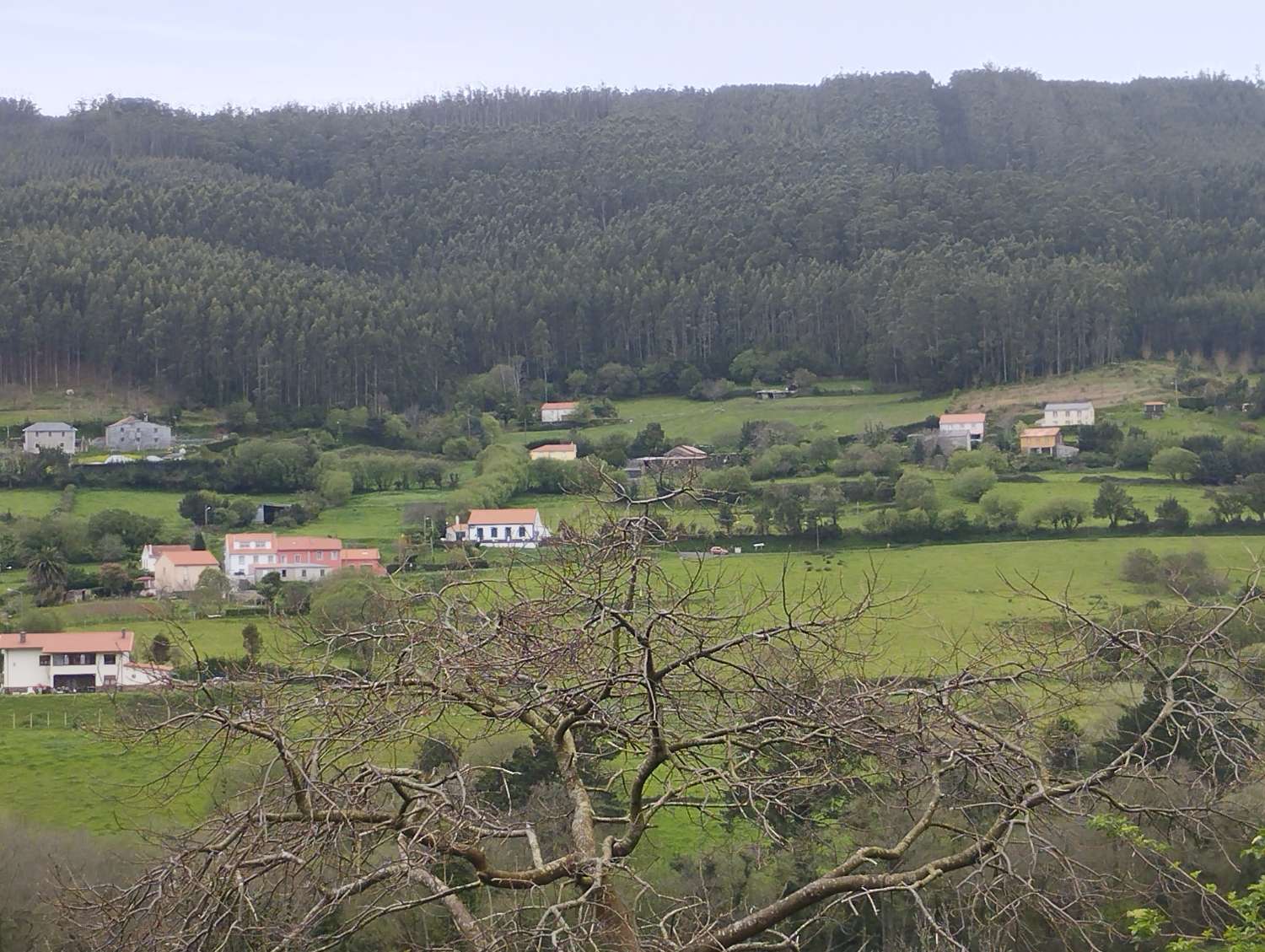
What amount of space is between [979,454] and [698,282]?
128ft

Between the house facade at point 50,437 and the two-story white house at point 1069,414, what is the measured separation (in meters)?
42.8

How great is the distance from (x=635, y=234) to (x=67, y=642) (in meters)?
72.3

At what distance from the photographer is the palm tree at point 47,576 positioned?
1844 inches

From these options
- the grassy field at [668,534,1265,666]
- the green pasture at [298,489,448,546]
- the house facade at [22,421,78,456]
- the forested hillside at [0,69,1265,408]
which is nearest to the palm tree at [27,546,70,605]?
the green pasture at [298,489,448,546]

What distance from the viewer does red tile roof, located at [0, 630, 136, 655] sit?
39312 mm

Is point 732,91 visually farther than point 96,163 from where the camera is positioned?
Yes

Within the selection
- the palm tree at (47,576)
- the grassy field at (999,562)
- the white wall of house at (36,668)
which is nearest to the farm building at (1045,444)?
the grassy field at (999,562)

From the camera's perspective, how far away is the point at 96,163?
388 feet

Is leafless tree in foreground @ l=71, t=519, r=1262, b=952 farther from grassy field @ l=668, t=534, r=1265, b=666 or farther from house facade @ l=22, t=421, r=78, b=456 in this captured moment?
house facade @ l=22, t=421, r=78, b=456

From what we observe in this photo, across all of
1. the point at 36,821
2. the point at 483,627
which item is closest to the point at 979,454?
the point at 36,821

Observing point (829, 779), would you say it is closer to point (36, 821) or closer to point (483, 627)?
point (483, 627)

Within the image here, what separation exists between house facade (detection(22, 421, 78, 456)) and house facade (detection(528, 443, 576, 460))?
20329 millimetres

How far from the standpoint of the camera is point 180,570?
4828 cm

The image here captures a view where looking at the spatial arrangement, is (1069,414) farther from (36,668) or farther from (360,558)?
(36,668)
